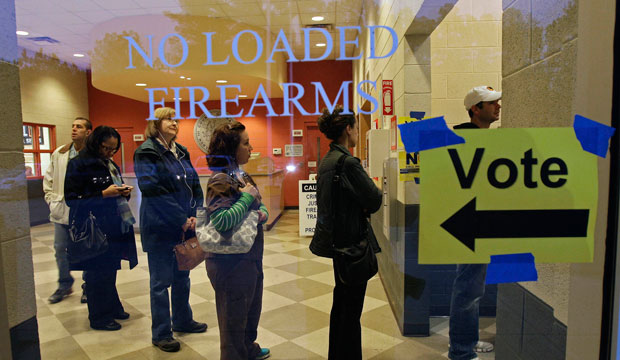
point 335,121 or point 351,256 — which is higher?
point 335,121

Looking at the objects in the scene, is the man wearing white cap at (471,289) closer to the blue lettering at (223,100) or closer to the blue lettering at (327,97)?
the blue lettering at (327,97)

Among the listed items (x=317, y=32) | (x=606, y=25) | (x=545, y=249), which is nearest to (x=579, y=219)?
(x=545, y=249)

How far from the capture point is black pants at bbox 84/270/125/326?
232 cm

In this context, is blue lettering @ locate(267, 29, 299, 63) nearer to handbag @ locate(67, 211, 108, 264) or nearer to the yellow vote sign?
the yellow vote sign

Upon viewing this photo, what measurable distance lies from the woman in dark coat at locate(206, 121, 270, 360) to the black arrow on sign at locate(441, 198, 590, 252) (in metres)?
1.14

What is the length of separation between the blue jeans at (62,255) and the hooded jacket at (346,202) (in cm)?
155

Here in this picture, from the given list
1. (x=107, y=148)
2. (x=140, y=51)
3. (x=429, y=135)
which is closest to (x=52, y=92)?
(x=107, y=148)

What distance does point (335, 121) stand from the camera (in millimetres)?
1733

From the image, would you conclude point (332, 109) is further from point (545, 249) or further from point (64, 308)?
point (64, 308)

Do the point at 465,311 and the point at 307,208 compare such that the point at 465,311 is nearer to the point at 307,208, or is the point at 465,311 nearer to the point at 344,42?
the point at 344,42

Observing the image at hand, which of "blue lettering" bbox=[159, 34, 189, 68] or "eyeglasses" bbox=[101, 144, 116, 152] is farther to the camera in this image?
"eyeglasses" bbox=[101, 144, 116, 152]

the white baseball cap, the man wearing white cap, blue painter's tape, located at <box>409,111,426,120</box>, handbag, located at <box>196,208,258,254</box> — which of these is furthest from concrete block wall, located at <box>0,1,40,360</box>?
blue painter's tape, located at <box>409,111,426,120</box>

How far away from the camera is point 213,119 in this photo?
1.60 meters

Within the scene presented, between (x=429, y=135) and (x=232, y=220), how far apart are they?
1148 millimetres
